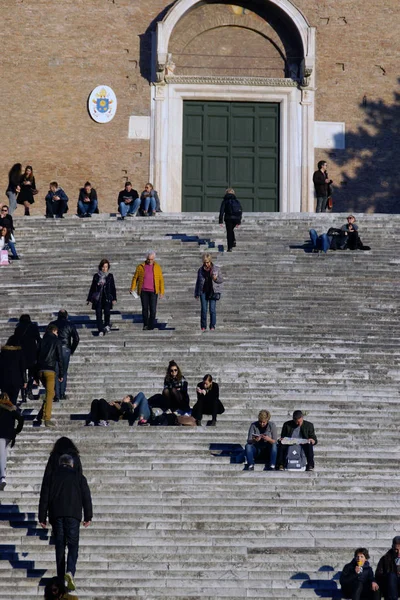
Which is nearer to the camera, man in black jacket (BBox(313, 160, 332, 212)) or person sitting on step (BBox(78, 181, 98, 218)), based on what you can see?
person sitting on step (BBox(78, 181, 98, 218))

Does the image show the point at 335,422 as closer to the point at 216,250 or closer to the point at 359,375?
the point at 359,375

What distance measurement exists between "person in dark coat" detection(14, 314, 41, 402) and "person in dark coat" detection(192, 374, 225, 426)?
1.98 meters

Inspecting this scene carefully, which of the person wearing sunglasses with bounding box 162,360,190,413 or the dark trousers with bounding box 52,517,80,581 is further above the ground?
the person wearing sunglasses with bounding box 162,360,190,413

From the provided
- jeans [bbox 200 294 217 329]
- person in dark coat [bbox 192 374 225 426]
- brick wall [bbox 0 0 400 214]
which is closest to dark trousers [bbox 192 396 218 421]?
person in dark coat [bbox 192 374 225 426]

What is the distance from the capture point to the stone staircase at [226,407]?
14.0 meters

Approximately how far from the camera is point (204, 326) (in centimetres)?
1917

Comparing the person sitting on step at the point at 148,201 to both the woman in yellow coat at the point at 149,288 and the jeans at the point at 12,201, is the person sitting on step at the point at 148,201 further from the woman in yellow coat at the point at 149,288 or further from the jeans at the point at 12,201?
the woman in yellow coat at the point at 149,288

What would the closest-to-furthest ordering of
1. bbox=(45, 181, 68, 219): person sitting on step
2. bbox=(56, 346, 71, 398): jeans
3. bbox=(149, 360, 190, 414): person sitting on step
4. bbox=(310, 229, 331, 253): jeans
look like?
bbox=(149, 360, 190, 414): person sitting on step < bbox=(56, 346, 71, 398): jeans < bbox=(310, 229, 331, 253): jeans < bbox=(45, 181, 68, 219): person sitting on step

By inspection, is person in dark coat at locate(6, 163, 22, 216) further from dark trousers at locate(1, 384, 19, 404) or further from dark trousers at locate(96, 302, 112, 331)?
dark trousers at locate(1, 384, 19, 404)

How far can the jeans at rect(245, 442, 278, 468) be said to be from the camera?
15383 millimetres

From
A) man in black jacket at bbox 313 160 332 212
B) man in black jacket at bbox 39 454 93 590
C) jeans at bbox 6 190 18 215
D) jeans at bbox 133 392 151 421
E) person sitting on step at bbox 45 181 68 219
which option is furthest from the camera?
jeans at bbox 6 190 18 215

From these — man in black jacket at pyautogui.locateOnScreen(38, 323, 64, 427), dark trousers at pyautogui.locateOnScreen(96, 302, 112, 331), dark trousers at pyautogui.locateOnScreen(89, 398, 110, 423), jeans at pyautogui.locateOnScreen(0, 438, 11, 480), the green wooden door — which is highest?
the green wooden door

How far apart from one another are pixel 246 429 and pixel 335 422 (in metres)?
1.05

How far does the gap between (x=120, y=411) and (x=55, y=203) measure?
29.8 feet
